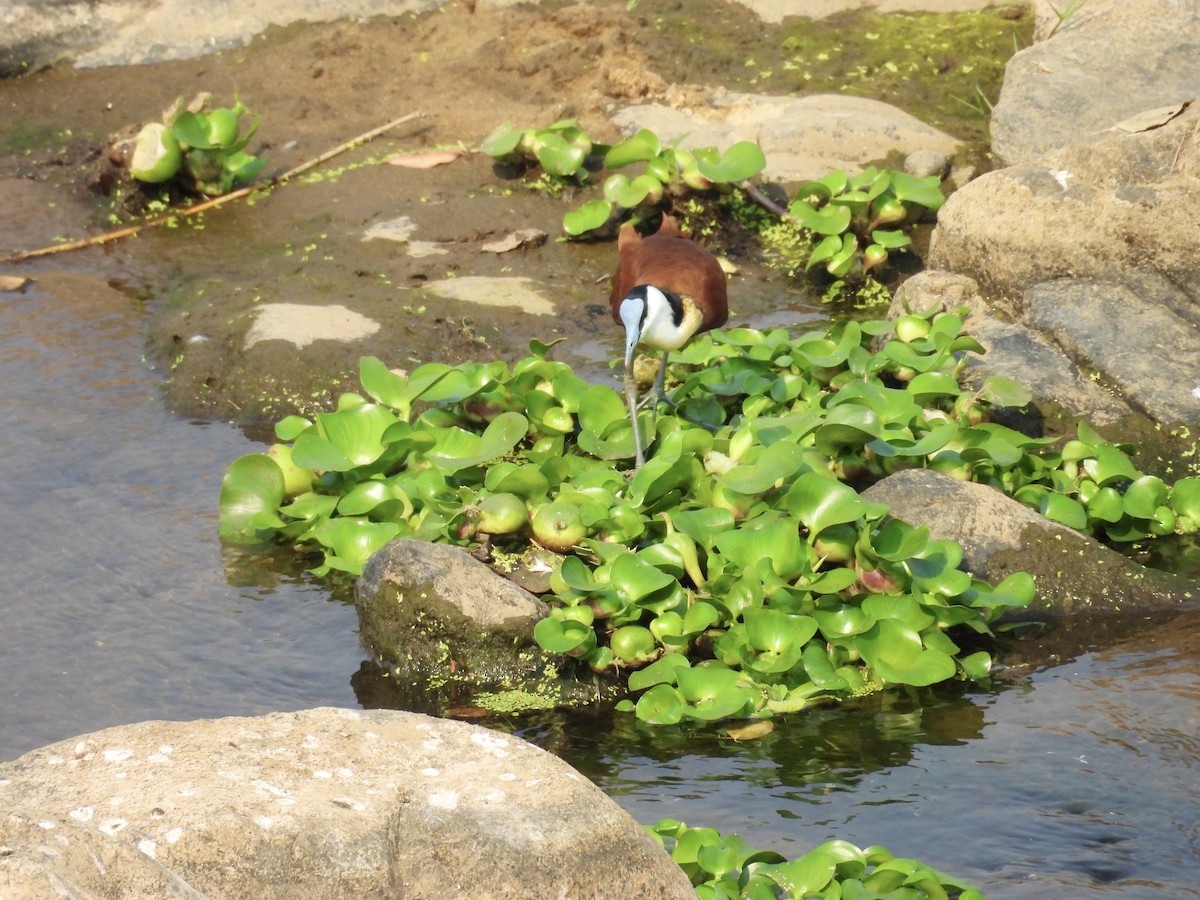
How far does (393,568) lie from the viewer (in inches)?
161

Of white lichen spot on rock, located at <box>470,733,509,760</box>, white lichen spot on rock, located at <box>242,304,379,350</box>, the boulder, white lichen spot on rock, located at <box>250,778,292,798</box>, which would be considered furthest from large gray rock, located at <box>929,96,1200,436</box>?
white lichen spot on rock, located at <box>250,778,292,798</box>

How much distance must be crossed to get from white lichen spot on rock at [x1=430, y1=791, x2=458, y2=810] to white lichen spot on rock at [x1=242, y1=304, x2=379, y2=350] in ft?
12.6

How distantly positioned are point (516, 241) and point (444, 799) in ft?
16.3

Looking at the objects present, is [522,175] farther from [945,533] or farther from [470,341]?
[945,533]

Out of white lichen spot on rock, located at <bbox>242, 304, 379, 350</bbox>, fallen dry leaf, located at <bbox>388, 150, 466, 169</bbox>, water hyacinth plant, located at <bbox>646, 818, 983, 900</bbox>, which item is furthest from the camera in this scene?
fallen dry leaf, located at <bbox>388, 150, 466, 169</bbox>

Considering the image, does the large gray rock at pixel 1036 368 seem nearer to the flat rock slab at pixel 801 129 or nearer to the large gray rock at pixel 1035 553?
the large gray rock at pixel 1035 553

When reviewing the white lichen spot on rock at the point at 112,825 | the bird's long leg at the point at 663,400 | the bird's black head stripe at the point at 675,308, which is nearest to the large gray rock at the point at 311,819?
the white lichen spot on rock at the point at 112,825

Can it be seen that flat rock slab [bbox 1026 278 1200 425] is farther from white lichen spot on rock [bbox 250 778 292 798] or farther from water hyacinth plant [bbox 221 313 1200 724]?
white lichen spot on rock [bbox 250 778 292 798]

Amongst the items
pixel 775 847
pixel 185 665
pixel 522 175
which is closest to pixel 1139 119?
pixel 522 175

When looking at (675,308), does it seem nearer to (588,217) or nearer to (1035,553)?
(1035,553)

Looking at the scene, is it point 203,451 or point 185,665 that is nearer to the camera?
point 185,665

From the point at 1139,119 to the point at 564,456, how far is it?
9.28 ft

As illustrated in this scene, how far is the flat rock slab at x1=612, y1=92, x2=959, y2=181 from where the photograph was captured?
24.4 ft

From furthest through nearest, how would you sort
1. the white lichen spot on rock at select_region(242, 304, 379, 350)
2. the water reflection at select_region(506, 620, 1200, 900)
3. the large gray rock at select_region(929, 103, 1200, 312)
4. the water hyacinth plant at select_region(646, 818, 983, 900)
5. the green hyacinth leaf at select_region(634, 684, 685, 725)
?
1. the white lichen spot on rock at select_region(242, 304, 379, 350)
2. the large gray rock at select_region(929, 103, 1200, 312)
3. the green hyacinth leaf at select_region(634, 684, 685, 725)
4. the water reflection at select_region(506, 620, 1200, 900)
5. the water hyacinth plant at select_region(646, 818, 983, 900)
